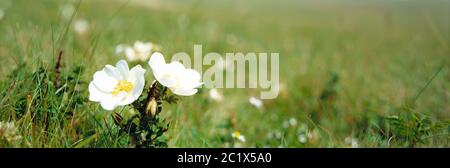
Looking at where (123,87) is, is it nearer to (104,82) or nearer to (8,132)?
(104,82)

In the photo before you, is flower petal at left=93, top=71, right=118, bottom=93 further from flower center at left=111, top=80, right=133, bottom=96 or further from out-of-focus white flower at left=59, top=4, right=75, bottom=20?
out-of-focus white flower at left=59, top=4, right=75, bottom=20

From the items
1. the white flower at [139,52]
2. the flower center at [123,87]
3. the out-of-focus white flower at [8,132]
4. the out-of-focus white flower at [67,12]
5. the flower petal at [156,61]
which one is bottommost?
the out-of-focus white flower at [8,132]

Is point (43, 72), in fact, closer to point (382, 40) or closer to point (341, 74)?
point (341, 74)

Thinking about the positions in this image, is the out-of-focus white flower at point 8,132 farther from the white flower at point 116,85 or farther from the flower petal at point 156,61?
the flower petal at point 156,61

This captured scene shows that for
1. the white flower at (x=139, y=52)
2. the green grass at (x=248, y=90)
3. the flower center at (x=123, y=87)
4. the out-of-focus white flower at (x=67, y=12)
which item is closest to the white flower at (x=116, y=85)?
the flower center at (x=123, y=87)

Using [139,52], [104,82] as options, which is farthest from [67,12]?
[104,82]
